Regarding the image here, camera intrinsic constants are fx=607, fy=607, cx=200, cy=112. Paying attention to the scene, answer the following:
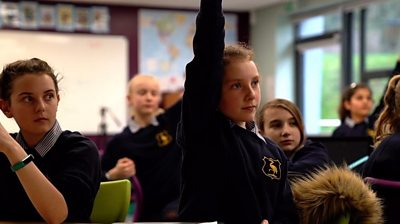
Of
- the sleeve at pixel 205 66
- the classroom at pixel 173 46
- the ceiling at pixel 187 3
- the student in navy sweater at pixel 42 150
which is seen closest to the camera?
the sleeve at pixel 205 66

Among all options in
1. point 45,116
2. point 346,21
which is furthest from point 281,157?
point 346,21

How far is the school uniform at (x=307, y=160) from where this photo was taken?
207 centimetres

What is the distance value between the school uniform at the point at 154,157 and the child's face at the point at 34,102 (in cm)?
189

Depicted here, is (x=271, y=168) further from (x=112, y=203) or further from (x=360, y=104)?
(x=360, y=104)

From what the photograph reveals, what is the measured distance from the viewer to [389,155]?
6.73ft

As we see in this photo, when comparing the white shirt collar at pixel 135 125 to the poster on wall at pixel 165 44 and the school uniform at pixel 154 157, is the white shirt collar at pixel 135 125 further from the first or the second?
the poster on wall at pixel 165 44

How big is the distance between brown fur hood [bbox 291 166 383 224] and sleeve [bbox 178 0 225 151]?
40 centimetres

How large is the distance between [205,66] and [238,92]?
0.43 feet

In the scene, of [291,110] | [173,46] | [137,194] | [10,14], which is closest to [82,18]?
[10,14]

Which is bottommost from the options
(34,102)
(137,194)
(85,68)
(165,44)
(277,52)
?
(137,194)

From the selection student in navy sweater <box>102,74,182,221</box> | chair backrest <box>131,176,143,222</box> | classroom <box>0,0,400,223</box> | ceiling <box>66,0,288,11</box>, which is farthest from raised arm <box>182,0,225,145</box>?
ceiling <box>66,0,288,11</box>

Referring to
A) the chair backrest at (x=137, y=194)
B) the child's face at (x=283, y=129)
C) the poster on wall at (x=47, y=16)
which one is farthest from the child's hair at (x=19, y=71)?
the poster on wall at (x=47, y=16)

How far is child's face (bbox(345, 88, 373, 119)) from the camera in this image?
4.47 metres

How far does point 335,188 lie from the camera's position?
169 centimetres
